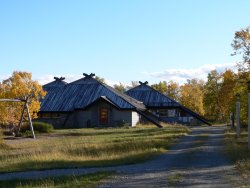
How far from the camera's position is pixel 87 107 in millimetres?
57375

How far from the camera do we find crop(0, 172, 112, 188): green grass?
13.6 m

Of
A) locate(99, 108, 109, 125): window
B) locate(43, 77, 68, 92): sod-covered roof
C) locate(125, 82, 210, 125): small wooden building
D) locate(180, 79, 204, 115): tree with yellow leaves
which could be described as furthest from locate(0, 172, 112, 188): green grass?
locate(180, 79, 204, 115): tree with yellow leaves

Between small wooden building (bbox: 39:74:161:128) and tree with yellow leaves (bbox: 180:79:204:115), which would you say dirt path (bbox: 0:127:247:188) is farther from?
tree with yellow leaves (bbox: 180:79:204:115)

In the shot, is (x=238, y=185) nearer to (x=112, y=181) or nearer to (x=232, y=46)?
(x=112, y=181)

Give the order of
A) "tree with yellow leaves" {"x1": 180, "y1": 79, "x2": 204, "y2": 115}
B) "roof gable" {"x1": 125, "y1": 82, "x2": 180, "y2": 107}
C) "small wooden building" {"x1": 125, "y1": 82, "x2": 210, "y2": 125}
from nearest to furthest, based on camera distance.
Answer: "small wooden building" {"x1": 125, "y1": 82, "x2": 210, "y2": 125}
"roof gable" {"x1": 125, "y1": 82, "x2": 180, "y2": 107}
"tree with yellow leaves" {"x1": 180, "y1": 79, "x2": 204, "y2": 115}

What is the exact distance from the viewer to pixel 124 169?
16.6 meters

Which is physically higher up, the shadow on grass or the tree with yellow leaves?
the tree with yellow leaves

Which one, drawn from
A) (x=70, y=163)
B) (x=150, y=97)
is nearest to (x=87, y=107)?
(x=150, y=97)

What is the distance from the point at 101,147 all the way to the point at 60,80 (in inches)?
1731

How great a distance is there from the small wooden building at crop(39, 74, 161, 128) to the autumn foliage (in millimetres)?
11349

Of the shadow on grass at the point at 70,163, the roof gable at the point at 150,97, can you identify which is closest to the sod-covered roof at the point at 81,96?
the roof gable at the point at 150,97

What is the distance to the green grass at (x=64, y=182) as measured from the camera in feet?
44.5

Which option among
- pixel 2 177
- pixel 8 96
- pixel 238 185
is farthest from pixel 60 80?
pixel 238 185

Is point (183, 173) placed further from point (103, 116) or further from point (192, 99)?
point (192, 99)
